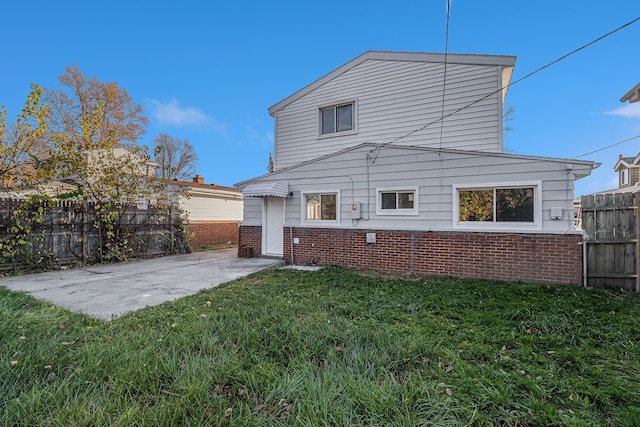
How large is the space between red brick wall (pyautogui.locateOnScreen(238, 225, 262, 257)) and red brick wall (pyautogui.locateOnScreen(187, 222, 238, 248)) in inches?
205

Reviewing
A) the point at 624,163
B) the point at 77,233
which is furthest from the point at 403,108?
the point at 624,163

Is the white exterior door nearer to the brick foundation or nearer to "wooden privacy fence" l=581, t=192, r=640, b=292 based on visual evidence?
the brick foundation

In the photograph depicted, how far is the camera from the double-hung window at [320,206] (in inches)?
357

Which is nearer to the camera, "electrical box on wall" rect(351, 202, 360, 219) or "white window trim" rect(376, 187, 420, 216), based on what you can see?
"white window trim" rect(376, 187, 420, 216)

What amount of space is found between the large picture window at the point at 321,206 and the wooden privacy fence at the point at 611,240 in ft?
19.1

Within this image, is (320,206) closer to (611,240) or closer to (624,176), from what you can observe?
(611,240)

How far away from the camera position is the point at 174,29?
14.3 m

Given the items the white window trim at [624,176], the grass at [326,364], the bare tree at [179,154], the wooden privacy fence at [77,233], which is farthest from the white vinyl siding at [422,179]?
the white window trim at [624,176]

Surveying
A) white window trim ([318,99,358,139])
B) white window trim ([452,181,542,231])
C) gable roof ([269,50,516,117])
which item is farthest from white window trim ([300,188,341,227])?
gable roof ([269,50,516,117])

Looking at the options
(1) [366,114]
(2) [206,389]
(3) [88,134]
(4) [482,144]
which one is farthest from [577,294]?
(3) [88,134]

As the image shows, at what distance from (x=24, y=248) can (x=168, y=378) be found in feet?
27.5

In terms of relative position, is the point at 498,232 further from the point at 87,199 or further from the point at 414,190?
the point at 87,199

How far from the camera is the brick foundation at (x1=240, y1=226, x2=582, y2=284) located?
21.1ft

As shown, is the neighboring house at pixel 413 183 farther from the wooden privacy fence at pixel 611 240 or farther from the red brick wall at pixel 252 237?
the wooden privacy fence at pixel 611 240
